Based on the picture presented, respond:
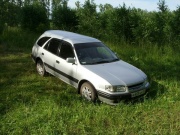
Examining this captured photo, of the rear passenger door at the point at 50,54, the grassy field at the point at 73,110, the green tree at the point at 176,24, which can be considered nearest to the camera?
the grassy field at the point at 73,110

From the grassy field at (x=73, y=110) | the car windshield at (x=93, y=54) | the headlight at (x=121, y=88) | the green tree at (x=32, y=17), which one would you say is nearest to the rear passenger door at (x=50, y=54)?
the grassy field at (x=73, y=110)

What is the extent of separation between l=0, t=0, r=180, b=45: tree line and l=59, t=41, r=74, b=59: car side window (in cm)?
819

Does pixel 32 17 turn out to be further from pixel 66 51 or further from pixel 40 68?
pixel 66 51

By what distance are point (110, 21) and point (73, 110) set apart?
37.0ft

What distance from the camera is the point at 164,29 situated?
1441 cm

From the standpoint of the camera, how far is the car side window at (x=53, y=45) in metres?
7.80

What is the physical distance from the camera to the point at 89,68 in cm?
658

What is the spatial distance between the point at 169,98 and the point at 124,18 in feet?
32.6

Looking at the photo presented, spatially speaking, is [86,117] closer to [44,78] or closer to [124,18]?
[44,78]

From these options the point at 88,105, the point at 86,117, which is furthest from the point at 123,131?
the point at 88,105

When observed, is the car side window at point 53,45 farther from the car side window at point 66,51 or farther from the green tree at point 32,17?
the green tree at point 32,17

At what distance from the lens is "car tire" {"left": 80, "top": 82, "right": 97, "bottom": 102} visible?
6207 millimetres

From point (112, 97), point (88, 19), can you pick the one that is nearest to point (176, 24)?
point (88, 19)

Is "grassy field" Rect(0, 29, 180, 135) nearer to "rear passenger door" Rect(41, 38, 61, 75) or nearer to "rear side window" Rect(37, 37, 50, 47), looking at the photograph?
"rear passenger door" Rect(41, 38, 61, 75)
